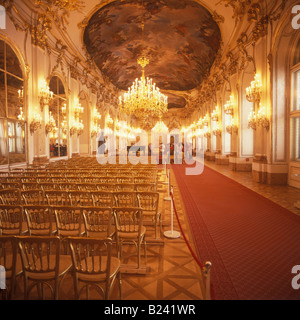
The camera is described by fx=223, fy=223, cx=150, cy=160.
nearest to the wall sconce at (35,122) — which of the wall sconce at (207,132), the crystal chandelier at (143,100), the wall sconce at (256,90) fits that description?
the crystal chandelier at (143,100)

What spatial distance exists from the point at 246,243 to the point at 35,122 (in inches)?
363

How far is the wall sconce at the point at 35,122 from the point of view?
9.57m

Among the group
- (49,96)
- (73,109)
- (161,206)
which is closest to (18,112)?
(49,96)

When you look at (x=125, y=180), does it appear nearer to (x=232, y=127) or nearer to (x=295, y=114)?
(x=295, y=114)

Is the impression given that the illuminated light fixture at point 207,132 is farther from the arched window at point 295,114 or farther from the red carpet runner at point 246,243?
the red carpet runner at point 246,243

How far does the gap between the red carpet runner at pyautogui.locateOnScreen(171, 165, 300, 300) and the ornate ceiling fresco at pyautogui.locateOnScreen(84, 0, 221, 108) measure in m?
10.8

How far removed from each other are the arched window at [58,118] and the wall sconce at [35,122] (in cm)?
176

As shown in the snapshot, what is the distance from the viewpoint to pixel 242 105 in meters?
12.9

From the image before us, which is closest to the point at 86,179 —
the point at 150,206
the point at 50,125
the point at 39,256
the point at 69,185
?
the point at 69,185

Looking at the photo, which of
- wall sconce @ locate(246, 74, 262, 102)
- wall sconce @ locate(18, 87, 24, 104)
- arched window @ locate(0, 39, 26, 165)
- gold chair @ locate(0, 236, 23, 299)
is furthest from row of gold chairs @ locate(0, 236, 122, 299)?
wall sconce @ locate(246, 74, 262, 102)

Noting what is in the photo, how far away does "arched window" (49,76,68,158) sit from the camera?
39.4ft
